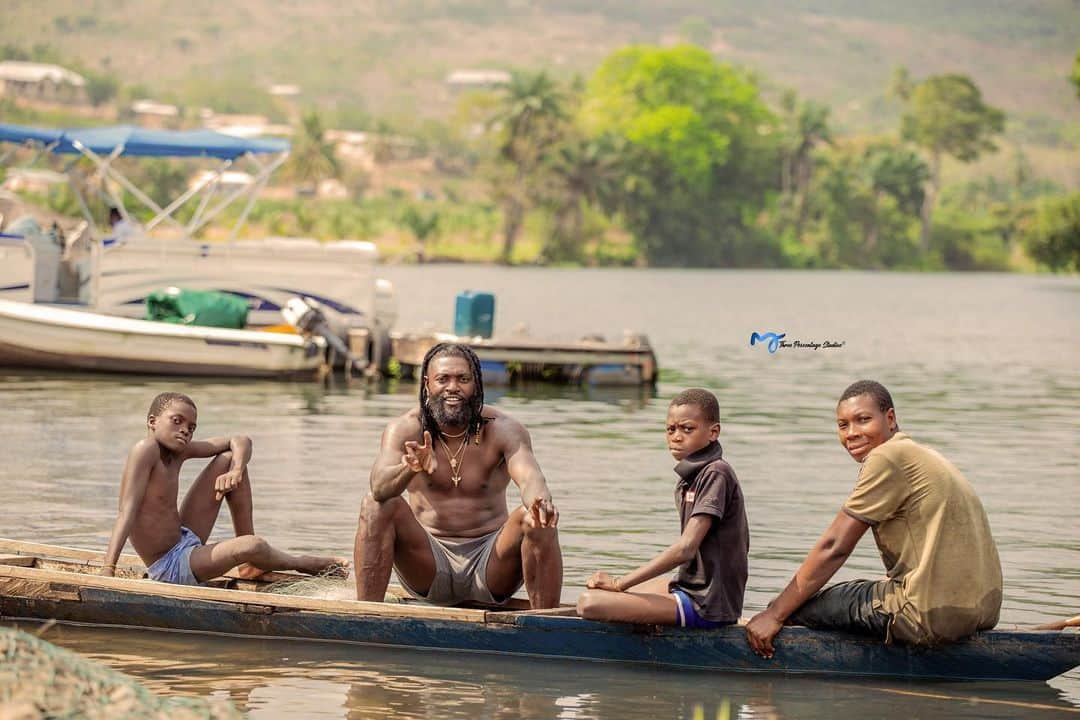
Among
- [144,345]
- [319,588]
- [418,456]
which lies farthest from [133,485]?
[144,345]

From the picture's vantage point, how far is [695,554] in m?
7.95

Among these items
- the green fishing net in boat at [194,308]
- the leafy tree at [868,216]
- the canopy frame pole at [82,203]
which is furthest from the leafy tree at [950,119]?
the green fishing net in boat at [194,308]

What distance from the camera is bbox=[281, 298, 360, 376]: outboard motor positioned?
24047 mm

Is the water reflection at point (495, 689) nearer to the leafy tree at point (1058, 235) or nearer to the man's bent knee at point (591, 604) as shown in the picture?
the man's bent knee at point (591, 604)

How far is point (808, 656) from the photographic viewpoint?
823cm

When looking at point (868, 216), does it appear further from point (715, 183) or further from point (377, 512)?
point (377, 512)

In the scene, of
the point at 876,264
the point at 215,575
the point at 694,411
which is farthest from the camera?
the point at 876,264

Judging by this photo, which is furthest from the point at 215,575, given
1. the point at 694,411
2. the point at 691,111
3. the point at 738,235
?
the point at 691,111

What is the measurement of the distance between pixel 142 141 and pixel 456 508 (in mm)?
17817

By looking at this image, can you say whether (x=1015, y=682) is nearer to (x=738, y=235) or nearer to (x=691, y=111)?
(x=738, y=235)

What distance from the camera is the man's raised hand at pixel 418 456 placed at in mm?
7920

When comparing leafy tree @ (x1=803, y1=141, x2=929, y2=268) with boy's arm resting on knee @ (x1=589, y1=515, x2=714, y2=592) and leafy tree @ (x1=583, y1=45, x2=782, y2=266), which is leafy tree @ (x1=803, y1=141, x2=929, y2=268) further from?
boy's arm resting on knee @ (x1=589, y1=515, x2=714, y2=592)

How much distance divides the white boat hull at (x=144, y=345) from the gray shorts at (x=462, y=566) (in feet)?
49.3

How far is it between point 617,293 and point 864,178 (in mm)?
48271
